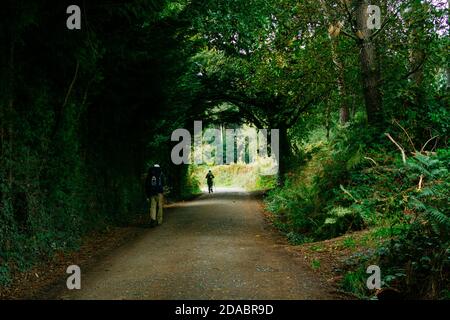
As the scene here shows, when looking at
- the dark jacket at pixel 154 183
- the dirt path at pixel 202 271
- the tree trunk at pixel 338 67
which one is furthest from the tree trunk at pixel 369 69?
the dark jacket at pixel 154 183

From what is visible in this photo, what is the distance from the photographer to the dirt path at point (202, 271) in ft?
20.8

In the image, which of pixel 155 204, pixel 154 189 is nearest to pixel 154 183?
pixel 154 189

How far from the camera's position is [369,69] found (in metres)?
13.3

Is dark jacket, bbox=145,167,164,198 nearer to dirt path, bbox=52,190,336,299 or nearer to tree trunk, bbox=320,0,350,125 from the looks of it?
dirt path, bbox=52,190,336,299

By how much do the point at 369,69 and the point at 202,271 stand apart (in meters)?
8.96

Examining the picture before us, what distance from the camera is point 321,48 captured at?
1477 centimetres

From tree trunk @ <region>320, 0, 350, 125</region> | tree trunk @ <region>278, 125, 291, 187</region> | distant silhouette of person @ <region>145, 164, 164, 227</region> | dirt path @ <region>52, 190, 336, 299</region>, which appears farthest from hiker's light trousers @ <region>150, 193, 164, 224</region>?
tree trunk @ <region>278, 125, 291, 187</region>

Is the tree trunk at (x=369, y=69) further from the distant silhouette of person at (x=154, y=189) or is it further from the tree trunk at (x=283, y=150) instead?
the tree trunk at (x=283, y=150)

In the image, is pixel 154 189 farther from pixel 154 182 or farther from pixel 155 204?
pixel 155 204

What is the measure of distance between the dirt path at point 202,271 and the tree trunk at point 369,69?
16.4 feet

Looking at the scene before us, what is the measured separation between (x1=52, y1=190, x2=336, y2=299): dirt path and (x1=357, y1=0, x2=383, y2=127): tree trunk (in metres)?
5.00

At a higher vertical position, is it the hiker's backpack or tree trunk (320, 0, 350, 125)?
tree trunk (320, 0, 350, 125)

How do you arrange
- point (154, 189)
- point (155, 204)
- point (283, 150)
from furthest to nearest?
point (283, 150) → point (155, 204) → point (154, 189)

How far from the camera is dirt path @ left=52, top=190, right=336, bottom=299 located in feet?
20.8
